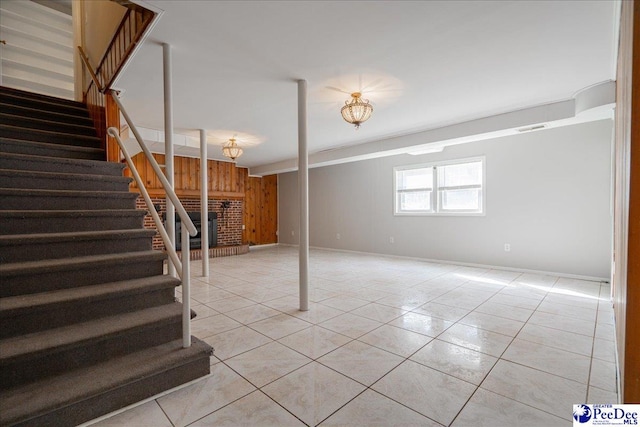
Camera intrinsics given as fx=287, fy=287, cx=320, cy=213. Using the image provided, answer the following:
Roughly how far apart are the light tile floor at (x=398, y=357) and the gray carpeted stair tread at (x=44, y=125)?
2384 millimetres

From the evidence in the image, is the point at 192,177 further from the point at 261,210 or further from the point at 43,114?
the point at 43,114

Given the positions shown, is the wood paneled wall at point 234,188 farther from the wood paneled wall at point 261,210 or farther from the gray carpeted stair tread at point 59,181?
the gray carpeted stair tread at point 59,181

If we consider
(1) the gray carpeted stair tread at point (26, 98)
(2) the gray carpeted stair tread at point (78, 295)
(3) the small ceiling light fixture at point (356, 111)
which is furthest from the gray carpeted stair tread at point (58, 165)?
(3) the small ceiling light fixture at point (356, 111)

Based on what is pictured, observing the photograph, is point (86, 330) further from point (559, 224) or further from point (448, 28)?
point (559, 224)

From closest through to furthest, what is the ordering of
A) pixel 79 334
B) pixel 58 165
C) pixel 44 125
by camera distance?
1. pixel 79 334
2. pixel 58 165
3. pixel 44 125

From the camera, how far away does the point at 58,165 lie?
98.6 inches

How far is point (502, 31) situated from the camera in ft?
7.39

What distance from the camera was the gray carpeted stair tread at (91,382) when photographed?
1.26 m

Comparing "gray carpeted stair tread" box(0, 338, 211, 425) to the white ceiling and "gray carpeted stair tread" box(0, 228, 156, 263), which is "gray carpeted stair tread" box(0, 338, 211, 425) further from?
the white ceiling

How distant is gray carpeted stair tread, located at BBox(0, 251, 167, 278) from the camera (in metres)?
1.65

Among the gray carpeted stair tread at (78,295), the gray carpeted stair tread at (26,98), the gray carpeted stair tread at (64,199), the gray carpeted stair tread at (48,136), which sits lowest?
the gray carpeted stair tread at (78,295)

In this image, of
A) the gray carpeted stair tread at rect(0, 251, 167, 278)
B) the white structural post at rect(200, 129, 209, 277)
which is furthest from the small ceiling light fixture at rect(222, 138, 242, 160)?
the gray carpeted stair tread at rect(0, 251, 167, 278)

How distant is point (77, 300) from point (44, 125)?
2.54m

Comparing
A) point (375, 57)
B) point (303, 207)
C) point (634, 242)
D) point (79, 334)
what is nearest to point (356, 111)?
point (375, 57)
